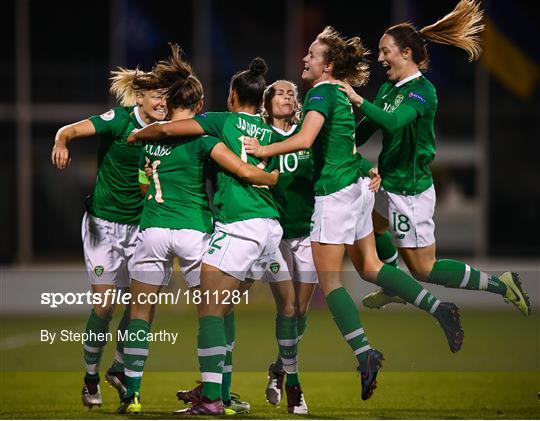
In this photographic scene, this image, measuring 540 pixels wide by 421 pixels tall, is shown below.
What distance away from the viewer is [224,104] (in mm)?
17578

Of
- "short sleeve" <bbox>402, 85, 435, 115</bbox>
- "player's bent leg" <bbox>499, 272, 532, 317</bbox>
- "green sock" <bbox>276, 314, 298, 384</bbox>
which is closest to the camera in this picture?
"short sleeve" <bbox>402, 85, 435, 115</bbox>

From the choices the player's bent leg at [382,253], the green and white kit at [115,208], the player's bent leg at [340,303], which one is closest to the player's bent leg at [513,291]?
the player's bent leg at [382,253]

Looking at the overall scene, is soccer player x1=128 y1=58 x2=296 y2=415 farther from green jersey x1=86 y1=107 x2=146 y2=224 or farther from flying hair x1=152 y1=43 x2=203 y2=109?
green jersey x1=86 y1=107 x2=146 y2=224

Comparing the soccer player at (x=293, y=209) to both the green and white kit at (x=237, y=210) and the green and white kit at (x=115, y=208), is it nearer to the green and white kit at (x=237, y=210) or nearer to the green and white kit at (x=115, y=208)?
the green and white kit at (x=237, y=210)

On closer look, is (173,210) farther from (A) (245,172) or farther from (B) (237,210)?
(A) (245,172)

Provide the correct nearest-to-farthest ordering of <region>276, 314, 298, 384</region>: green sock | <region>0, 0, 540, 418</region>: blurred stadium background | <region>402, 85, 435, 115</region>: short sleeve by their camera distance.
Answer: <region>402, 85, 435, 115</region>: short sleeve
<region>276, 314, 298, 384</region>: green sock
<region>0, 0, 540, 418</region>: blurred stadium background

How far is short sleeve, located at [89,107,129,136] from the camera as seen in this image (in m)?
6.75

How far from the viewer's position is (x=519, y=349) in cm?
767

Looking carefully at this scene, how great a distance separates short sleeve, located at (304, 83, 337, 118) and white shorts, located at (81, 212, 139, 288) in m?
1.51

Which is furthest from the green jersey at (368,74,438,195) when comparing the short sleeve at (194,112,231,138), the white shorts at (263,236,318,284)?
the short sleeve at (194,112,231,138)

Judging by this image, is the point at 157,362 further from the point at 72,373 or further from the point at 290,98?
the point at 72,373

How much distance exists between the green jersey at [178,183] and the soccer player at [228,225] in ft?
0.23

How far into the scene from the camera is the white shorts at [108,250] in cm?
697

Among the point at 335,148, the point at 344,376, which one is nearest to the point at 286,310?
the point at 335,148
